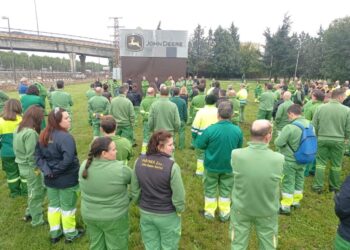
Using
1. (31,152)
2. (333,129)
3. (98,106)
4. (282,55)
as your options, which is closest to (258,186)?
(31,152)

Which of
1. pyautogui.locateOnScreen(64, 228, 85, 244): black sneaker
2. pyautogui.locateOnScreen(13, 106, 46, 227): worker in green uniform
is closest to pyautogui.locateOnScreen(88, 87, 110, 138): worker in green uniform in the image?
pyautogui.locateOnScreen(13, 106, 46, 227): worker in green uniform

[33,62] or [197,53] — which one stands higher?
[197,53]

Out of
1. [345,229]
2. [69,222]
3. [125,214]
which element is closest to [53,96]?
[69,222]

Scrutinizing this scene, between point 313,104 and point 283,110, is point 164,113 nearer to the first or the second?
point 283,110

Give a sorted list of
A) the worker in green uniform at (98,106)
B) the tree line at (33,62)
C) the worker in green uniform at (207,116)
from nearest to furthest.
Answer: the worker in green uniform at (207,116)
the worker in green uniform at (98,106)
the tree line at (33,62)

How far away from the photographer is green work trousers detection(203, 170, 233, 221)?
499 cm

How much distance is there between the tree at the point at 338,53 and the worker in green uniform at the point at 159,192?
150 ft

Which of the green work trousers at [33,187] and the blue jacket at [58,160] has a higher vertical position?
the blue jacket at [58,160]

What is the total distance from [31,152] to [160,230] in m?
2.57

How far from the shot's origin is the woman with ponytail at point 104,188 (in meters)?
3.22

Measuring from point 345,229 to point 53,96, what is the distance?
9.32 meters

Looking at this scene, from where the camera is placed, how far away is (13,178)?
235 inches

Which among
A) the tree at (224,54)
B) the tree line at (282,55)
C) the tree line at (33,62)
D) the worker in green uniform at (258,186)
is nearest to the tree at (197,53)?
the tree line at (282,55)

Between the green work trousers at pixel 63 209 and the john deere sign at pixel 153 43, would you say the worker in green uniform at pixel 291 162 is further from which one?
the john deere sign at pixel 153 43
